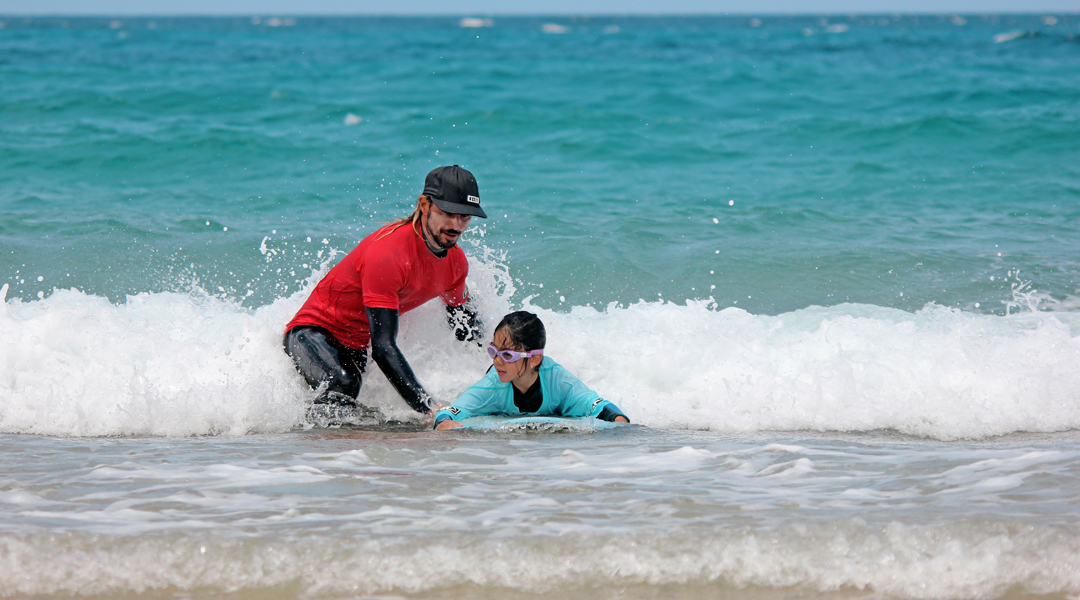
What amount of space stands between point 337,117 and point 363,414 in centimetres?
1179

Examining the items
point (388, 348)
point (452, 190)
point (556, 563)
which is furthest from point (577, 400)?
point (556, 563)

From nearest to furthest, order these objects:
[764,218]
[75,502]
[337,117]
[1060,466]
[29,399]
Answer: [75,502], [1060,466], [29,399], [764,218], [337,117]

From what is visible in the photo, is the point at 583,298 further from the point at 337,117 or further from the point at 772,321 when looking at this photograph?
the point at 337,117

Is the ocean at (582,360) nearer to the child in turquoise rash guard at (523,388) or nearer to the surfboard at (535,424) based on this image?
the surfboard at (535,424)

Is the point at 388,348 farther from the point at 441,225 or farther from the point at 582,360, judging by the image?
the point at 582,360

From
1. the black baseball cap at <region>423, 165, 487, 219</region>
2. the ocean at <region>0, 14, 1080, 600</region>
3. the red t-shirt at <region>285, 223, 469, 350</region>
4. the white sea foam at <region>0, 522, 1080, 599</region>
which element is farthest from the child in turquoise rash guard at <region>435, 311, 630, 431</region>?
the white sea foam at <region>0, 522, 1080, 599</region>

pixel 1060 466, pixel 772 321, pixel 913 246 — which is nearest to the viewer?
pixel 1060 466

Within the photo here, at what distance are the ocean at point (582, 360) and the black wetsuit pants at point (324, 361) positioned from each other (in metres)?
0.18

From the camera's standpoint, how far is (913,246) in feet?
31.8

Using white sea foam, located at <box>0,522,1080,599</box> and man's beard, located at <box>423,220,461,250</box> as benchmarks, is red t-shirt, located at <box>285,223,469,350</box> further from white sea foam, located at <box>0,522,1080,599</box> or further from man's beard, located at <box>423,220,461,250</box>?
white sea foam, located at <box>0,522,1080,599</box>

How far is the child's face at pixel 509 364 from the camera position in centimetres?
486

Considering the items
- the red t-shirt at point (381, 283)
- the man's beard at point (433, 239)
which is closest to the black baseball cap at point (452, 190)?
the man's beard at point (433, 239)

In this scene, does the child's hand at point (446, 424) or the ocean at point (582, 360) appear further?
the child's hand at point (446, 424)

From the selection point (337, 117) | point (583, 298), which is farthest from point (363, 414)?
point (337, 117)
